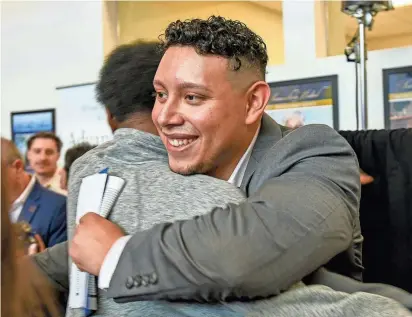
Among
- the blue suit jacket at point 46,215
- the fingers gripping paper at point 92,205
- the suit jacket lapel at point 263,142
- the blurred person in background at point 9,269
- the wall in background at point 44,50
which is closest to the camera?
the blurred person in background at point 9,269

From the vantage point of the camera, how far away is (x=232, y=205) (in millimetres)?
909

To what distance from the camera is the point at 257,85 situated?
1166 millimetres

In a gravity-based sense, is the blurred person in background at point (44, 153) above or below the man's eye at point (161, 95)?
below

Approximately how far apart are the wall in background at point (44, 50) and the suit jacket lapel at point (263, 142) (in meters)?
3.77

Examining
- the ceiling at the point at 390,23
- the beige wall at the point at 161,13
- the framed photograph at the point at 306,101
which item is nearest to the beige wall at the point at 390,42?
the ceiling at the point at 390,23

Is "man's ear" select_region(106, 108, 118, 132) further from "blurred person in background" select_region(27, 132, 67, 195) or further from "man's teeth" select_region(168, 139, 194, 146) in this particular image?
"blurred person in background" select_region(27, 132, 67, 195)

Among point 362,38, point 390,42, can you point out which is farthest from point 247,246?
point 390,42

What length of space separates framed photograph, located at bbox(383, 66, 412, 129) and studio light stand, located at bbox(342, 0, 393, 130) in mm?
361

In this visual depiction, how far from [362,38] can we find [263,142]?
2.04 m

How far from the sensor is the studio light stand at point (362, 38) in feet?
9.28

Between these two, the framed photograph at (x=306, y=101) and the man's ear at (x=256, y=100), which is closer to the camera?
the man's ear at (x=256, y=100)

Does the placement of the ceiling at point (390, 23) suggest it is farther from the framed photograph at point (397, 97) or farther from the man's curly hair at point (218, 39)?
the man's curly hair at point (218, 39)

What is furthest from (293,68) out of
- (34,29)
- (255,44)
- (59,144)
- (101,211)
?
(101,211)

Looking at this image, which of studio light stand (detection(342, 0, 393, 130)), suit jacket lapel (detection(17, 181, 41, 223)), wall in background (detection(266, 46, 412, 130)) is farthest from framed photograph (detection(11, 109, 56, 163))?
studio light stand (detection(342, 0, 393, 130))
